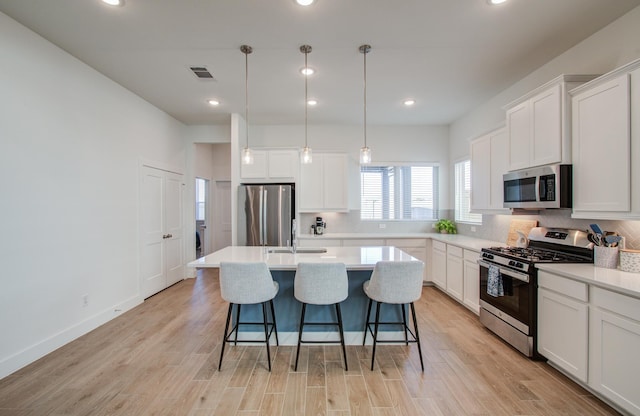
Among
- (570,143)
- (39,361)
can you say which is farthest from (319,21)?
(39,361)

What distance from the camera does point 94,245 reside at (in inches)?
128

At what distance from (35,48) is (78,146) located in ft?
3.09

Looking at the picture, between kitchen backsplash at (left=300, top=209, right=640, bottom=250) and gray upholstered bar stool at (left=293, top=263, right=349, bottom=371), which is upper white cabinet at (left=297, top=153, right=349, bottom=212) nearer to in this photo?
kitchen backsplash at (left=300, top=209, right=640, bottom=250)

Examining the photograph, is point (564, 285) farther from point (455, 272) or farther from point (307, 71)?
point (307, 71)

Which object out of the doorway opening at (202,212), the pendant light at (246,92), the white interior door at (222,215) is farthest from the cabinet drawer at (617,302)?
the doorway opening at (202,212)

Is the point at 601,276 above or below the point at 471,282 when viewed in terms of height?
above

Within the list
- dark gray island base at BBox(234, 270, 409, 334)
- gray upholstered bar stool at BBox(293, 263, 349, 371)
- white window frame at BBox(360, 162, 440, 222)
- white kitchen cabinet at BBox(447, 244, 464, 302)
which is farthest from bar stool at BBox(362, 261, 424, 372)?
white window frame at BBox(360, 162, 440, 222)

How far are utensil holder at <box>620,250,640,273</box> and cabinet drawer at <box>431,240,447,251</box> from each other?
220 cm

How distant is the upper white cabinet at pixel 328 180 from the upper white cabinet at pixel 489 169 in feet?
6.76

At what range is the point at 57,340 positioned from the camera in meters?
2.75

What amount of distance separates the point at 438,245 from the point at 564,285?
2.35 m

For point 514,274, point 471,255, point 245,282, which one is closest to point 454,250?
point 471,255

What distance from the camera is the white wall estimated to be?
238 centimetres

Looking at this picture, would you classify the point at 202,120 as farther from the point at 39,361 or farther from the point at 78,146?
the point at 39,361
